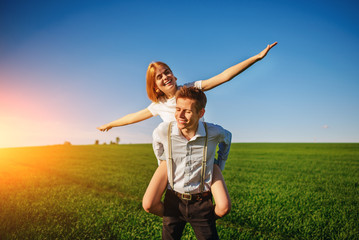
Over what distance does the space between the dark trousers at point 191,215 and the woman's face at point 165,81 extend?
4.53ft

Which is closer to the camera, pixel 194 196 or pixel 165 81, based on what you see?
pixel 194 196

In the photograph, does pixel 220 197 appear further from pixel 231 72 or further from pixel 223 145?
pixel 231 72

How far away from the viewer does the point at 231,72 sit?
3264 millimetres

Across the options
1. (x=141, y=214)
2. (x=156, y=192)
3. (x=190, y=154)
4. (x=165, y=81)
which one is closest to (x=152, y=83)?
(x=165, y=81)

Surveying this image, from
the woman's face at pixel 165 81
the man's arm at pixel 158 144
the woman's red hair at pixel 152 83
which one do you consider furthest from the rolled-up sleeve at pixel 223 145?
the woman's red hair at pixel 152 83

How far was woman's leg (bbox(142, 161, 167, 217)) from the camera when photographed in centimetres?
279

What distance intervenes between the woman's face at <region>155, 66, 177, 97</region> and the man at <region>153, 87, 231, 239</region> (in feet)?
1.85

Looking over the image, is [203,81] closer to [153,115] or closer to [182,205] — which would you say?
[153,115]

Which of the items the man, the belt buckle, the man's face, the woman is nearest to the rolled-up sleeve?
the man

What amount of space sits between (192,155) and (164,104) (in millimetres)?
1042

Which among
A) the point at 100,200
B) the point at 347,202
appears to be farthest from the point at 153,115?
the point at 347,202

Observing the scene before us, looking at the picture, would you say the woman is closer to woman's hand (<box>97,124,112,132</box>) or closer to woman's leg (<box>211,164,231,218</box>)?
woman's leg (<box>211,164,231,218</box>)

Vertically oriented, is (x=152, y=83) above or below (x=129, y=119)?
above

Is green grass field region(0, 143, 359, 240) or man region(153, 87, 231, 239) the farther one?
green grass field region(0, 143, 359, 240)
